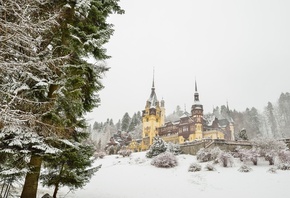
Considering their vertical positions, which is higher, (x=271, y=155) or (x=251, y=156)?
(x=271, y=155)

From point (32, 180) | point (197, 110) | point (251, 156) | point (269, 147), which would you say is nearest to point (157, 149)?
point (251, 156)

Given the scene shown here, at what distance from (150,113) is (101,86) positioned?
2058 inches

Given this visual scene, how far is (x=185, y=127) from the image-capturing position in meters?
55.8

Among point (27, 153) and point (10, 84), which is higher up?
point (10, 84)

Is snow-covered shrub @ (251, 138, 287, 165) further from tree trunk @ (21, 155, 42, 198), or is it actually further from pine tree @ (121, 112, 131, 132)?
pine tree @ (121, 112, 131, 132)

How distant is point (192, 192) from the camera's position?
17562 mm

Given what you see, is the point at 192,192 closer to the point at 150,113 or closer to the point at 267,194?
the point at 267,194

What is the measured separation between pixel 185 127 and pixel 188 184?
36.5 meters

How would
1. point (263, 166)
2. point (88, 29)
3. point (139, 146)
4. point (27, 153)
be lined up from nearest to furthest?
point (27, 153), point (88, 29), point (263, 166), point (139, 146)

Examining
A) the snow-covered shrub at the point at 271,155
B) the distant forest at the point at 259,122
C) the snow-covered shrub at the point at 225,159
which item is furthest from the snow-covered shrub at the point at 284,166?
the distant forest at the point at 259,122

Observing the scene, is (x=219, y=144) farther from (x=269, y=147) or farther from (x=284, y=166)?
(x=284, y=166)

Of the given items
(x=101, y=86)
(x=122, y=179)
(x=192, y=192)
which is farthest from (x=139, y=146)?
(x=101, y=86)

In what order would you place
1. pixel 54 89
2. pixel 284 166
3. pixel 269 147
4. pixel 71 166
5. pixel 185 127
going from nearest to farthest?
pixel 54 89 → pixel 71 166 → pixel 284 166 → pixel 269 147 → pixel 185 127

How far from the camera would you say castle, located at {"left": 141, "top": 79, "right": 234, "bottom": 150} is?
178ft
